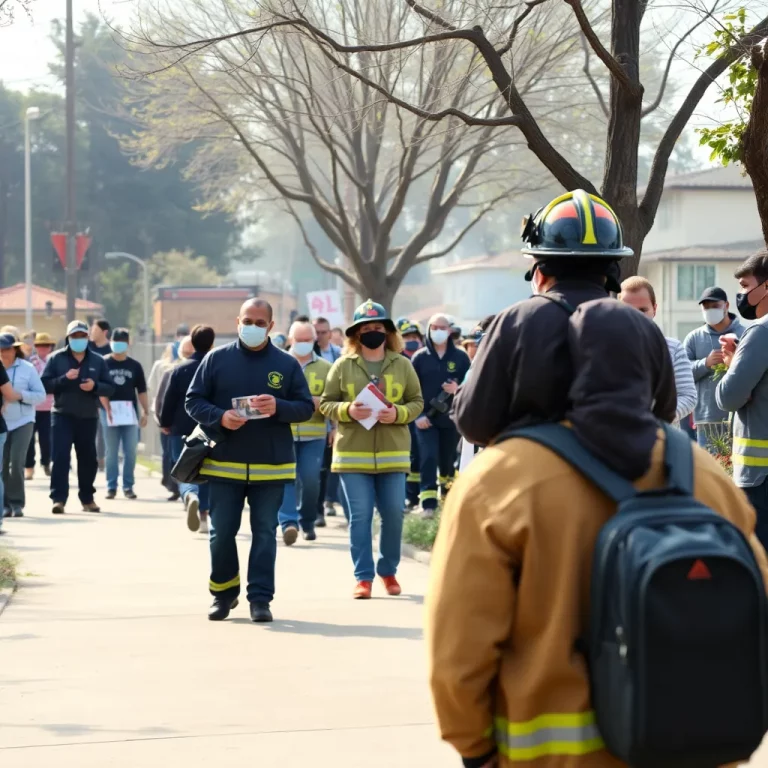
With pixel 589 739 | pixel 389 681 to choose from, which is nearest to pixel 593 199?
pixel 589 739

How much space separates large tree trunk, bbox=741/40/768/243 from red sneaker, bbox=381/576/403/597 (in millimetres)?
3333

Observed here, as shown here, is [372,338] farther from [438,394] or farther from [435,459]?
[435,459]

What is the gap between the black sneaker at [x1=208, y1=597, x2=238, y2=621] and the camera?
9258 mm

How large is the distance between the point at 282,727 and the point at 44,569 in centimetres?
578

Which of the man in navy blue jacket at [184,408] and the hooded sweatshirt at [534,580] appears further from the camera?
the man in navy blue jacket at [184,408]

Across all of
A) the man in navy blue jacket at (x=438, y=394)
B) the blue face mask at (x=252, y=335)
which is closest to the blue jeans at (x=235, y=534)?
the blue face mask at (x=252, y=335)

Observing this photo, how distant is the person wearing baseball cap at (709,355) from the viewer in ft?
40.6

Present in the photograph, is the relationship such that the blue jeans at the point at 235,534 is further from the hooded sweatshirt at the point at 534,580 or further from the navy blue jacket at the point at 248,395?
the hooded sweatshirt at the point at 534,580

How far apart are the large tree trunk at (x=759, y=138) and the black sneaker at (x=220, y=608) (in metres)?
4.16

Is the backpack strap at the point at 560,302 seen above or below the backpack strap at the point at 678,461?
above

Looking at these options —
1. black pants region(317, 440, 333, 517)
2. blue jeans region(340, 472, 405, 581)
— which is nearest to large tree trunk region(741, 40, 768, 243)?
blue jeans region(340, 472, 405, 581)

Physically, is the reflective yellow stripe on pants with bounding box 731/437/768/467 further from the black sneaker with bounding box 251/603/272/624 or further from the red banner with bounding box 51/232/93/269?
the red banner with bounding box 51/232/93/269

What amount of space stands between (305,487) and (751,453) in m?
7.20

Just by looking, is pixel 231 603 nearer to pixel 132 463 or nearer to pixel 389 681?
pixel 389 681
